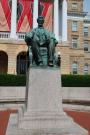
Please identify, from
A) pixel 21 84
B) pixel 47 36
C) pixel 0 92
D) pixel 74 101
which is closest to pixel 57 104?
pixel 47 36

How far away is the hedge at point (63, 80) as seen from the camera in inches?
1135

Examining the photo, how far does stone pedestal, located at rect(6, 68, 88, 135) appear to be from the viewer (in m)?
10.9

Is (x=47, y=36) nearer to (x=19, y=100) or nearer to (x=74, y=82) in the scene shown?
(x=19, y=100)

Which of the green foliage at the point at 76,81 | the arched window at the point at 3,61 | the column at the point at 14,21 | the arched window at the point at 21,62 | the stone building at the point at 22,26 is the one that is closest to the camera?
the green foliage at the point at 76,81

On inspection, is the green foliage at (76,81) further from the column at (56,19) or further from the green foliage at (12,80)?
the column at (56,19)

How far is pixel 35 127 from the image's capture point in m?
11.0

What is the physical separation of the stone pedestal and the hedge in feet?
55.5

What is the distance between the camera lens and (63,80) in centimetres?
3034

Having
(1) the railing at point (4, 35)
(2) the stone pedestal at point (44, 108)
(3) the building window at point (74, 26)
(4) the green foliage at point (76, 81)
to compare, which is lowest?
(4) the green foliage at point (76, 81)

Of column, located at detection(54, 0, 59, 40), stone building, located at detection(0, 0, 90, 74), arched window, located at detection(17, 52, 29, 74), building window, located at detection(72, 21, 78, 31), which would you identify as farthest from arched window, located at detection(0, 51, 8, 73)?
building window, located at detection(72, 21, 78, 31)

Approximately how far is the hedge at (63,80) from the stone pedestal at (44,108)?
1691 centimetres

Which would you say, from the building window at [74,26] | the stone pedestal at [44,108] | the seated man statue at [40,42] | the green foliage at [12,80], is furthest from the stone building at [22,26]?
the stone pedestal at [44,108]

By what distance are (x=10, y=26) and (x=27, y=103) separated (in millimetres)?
35769

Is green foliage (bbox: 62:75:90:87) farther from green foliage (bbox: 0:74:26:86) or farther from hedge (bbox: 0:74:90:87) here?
green foliage (bbox: 0:74:26:86)
